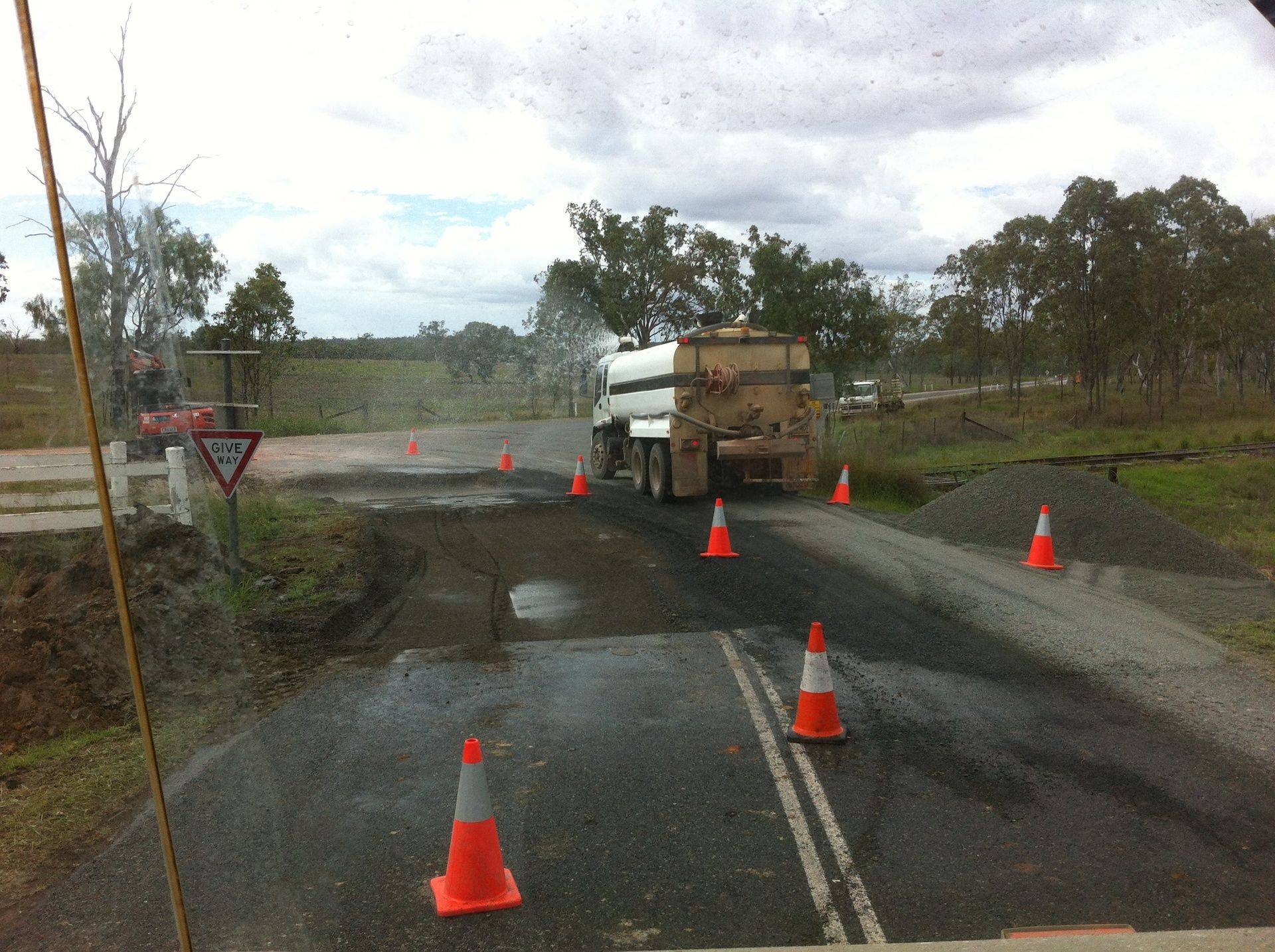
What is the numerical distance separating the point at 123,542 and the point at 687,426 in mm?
9175

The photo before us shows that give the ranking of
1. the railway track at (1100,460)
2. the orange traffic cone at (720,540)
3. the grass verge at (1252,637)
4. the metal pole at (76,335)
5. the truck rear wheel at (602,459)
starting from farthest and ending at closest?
the railway track at (1100,460) → the truck rear wheel at (602,459) → the orange traffic cone at (720,540) → the grass verge at (1252,637) → the metal pole at (76,335)

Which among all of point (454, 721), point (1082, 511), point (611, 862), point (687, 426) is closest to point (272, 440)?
point (687, 426)

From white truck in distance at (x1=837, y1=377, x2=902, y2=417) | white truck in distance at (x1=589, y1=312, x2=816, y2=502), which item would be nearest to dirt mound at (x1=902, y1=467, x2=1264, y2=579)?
white truck in distance at (x1=589, y1=312, x2=816, y2=502)

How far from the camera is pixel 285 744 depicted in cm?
612

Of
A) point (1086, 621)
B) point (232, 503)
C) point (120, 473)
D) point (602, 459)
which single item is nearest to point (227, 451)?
point (232, 503)

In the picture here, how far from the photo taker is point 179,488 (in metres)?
10.8

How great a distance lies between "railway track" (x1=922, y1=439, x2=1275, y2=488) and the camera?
24.7 metres

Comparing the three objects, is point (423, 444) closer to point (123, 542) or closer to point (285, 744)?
point (123, 542)

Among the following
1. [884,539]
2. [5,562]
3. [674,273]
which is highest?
[674,273]

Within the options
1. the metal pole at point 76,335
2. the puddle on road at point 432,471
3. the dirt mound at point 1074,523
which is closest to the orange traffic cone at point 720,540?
the dirt mound at point 1074,523

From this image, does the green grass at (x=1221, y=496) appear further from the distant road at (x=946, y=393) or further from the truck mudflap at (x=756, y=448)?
the distant road at (x=946, y=393)

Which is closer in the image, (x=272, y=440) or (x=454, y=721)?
(x=454, y=721)

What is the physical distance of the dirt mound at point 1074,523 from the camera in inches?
501

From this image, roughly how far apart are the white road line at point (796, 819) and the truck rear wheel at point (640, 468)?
37.2 feet
